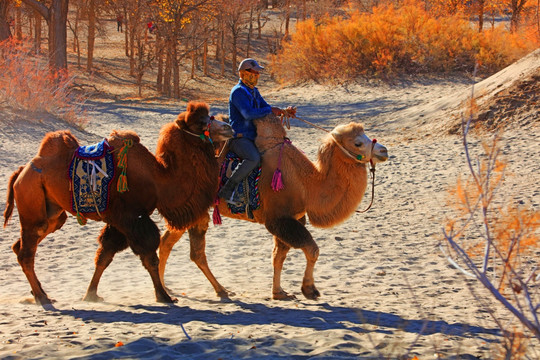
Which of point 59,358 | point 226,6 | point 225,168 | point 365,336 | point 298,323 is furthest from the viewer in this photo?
point 226,6

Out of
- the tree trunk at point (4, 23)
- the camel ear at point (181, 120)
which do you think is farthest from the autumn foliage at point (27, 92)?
the camel ear at point (181, 120)

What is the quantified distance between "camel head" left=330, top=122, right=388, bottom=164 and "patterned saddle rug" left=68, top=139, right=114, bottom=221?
2219 mm

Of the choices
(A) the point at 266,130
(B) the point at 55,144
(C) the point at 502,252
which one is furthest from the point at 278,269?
(B) the point at 55,144

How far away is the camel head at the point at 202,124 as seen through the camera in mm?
6359

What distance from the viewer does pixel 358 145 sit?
257 inches

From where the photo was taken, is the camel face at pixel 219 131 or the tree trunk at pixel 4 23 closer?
the camel face at pixel 219 131

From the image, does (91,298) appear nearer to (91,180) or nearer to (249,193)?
(91,180)

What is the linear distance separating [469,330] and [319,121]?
16522mm

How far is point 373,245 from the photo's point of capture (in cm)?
904

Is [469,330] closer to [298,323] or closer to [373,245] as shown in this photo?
[298,323]

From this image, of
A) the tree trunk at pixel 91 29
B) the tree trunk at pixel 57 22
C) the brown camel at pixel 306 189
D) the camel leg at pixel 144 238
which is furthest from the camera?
the tree trunk at pixel 91 29

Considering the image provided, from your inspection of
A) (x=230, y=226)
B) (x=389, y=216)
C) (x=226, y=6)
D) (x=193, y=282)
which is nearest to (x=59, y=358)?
(x=193, y=282)

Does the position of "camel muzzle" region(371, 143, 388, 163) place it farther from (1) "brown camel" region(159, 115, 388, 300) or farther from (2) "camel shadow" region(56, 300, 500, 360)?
(2) "camel shadow" region(56, 300, 500, 360)

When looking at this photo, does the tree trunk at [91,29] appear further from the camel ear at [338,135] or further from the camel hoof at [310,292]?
the camel hoof at [310,292]
